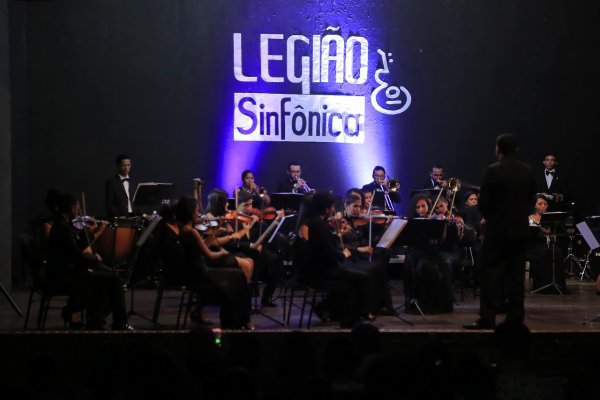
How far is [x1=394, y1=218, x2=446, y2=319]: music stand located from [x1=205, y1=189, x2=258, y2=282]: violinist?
165cm

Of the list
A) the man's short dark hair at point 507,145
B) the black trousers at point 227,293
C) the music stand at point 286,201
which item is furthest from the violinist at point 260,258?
the man's short dark hair at point 507,145

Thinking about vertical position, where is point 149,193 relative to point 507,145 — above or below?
below

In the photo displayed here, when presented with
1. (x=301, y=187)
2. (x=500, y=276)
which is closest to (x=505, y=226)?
(x=500, y=276)

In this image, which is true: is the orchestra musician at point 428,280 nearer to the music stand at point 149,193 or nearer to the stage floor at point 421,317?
the stage floor at point 421,317

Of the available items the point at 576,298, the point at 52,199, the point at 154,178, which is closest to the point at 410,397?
the point at 52,199

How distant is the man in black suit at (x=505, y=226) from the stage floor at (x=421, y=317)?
0.31m

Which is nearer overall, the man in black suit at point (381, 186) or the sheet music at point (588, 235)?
the sheet music at point (588, 235)

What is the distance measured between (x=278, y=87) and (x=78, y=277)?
19.6 feet

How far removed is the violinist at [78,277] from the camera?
7.25 metres

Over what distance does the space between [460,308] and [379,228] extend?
1.24 m

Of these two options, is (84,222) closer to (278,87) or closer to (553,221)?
(278,87)

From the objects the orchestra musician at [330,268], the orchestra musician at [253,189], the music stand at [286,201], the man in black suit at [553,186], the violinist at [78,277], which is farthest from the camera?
the man in black suit at [553,186]

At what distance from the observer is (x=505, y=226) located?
22.9 feet

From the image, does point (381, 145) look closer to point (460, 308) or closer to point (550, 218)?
point (550, 218)
